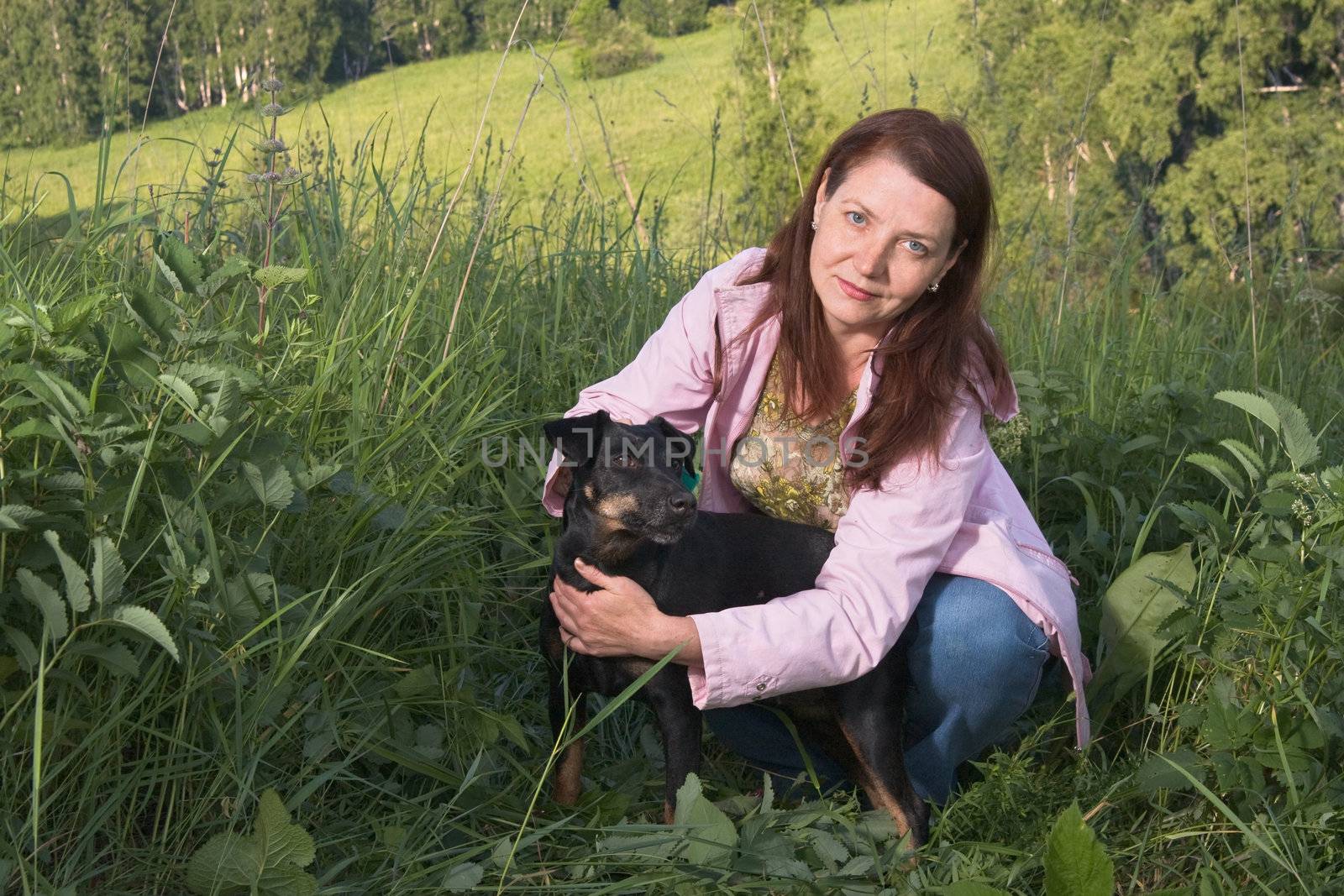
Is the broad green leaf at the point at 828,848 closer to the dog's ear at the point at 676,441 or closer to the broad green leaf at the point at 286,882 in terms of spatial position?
the dog's ear at the point at 676,441

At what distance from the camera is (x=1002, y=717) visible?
9.00 feet

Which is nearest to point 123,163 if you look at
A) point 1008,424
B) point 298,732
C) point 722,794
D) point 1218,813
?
point 298,732

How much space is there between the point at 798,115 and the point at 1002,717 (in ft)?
36.6

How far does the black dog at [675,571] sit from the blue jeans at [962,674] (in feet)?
0.27

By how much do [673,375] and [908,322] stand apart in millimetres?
588

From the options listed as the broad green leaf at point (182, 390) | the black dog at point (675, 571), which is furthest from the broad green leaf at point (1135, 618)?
the broad green leaf at point (182, 390)

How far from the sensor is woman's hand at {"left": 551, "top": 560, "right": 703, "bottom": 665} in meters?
2.39

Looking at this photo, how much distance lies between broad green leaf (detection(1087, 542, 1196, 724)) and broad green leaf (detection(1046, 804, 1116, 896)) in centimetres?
109

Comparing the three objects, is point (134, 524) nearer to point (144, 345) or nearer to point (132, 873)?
point (144, 345)

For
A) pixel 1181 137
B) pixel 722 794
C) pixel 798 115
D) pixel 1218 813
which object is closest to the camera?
pixel 1218 813

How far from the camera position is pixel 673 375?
2.79m

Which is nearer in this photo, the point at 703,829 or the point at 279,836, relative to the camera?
the point at 279,836

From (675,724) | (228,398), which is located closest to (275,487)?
(228,398)

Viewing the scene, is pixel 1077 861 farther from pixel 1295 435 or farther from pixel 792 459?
pixel 1295 435
